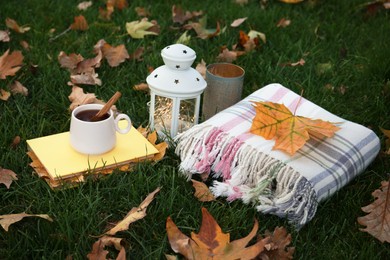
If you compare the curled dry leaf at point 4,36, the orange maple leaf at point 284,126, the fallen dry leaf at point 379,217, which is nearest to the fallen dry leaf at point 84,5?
the curled dry leaf at point 4,36

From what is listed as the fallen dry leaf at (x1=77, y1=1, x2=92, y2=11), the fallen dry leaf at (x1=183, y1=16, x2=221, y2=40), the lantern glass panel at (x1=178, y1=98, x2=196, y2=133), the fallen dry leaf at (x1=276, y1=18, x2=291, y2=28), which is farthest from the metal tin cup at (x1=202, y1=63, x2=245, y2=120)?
the fallen dry leaf at (x1=77, y1=1, x2=92, y2=11)

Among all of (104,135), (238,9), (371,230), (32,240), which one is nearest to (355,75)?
(238,9)

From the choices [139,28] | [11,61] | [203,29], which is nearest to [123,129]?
[11,61]

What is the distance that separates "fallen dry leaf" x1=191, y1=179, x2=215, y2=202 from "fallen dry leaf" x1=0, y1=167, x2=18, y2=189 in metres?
0.53

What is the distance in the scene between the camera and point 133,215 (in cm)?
146

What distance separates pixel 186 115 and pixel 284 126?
0.40m

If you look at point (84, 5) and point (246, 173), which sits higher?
point (246, 173)

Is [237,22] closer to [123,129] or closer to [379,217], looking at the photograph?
[123,129]

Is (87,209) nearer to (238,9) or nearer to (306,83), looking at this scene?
(306,83)

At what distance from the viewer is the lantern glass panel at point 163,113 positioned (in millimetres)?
1851

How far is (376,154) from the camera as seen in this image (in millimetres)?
1775

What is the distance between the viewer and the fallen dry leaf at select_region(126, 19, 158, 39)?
2.55 metres

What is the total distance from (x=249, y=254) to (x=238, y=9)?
1850 mm

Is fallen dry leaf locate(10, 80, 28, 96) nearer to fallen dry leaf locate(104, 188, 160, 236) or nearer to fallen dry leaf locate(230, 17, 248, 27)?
fallen dry leaf locate(104, 188, 160, 236)
